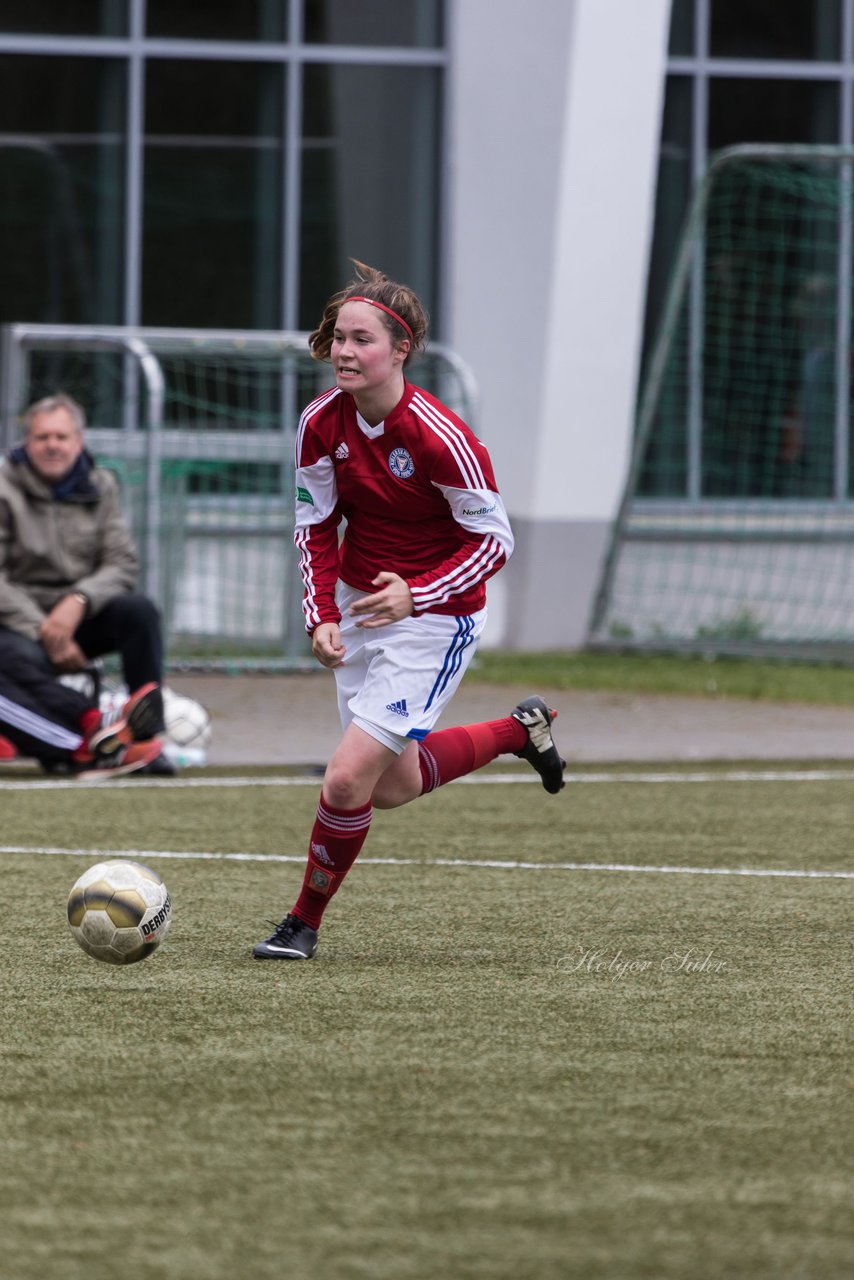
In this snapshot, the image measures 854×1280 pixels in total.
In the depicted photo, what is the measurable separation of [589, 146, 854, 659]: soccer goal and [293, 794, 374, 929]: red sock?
9.83 m

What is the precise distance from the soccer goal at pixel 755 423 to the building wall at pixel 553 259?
0.53 meters

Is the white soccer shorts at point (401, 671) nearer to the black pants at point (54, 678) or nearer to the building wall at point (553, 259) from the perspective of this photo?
the black pants at point (54, 678)

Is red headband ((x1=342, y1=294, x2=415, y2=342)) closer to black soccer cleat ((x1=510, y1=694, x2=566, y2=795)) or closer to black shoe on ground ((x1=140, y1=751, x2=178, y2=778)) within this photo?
black soccer cleat ((x1=510, y1=694, x2=566, y2=795))

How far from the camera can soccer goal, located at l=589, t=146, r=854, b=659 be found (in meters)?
15.2

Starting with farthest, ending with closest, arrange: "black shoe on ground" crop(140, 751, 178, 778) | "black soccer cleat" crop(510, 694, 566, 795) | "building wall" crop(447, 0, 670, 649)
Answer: "building wall" crop(447, 0, 670, 649) < "black shoe on ground" crop(140, 751, 178, 778) < "black soccer cleat" crop(510, 694, 566, 795)

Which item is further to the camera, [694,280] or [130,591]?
[694,280]

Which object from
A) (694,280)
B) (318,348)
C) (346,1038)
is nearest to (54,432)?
(318,348)

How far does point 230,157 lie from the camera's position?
49.5 feet

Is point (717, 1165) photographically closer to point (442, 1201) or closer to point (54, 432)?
point (442, 1201)

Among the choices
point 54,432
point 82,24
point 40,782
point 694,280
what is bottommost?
point 40,782

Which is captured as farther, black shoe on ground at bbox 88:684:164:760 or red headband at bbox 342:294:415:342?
black shoe on ground at bbox 88:684:164:760

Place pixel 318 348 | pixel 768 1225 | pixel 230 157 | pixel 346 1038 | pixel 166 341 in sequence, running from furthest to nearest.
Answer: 1. pixel 230 157
2. pixel 166 341
3. pixel 318 348
4. pixel 346 1038
5. pixel 768 1225

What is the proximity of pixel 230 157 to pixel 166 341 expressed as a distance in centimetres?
286

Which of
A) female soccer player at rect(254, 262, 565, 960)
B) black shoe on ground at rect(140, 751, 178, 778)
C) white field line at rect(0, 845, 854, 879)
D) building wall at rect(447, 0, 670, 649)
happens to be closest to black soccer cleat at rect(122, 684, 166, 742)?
black shoe on ground at rect(140, 751, 178, 778)
